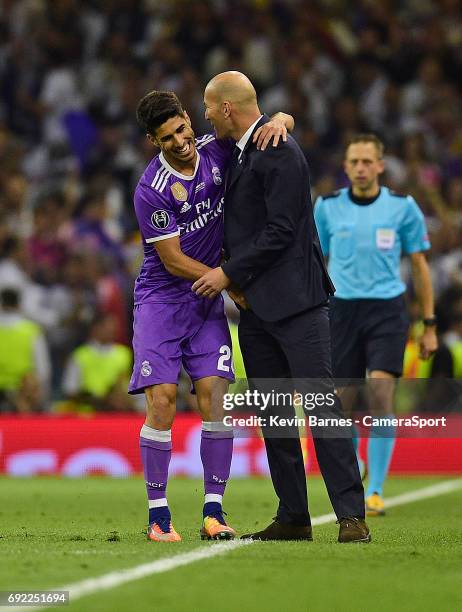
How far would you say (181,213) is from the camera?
22.0 feet

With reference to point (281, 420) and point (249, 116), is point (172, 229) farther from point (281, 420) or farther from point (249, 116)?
point (281, 420)

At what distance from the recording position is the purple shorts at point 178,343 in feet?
21.8

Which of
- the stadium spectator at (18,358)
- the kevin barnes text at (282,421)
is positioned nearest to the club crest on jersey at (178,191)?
the kevin barnes text at (282,421)

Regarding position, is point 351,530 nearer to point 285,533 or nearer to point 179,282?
point 285,533

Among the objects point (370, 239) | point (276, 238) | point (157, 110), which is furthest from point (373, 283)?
point (157, 110)

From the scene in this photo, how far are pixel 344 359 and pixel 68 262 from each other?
580cm

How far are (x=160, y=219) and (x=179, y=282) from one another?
0.37 meters

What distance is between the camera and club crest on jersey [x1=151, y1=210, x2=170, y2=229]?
21.6 ft

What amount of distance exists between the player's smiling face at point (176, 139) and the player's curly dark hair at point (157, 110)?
0.08 feet

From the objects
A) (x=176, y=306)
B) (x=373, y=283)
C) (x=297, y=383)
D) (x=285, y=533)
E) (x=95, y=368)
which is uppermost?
(x=373, y=283)

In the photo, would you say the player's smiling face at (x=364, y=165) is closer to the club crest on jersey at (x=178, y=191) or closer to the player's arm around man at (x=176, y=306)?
the player's arm around man at (x=176, y=306)

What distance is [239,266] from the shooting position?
641 cm

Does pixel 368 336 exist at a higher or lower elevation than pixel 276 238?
lower

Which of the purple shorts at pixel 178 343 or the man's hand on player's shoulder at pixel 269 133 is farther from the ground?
the man's hand on player's shoulder at pixel 269 133
